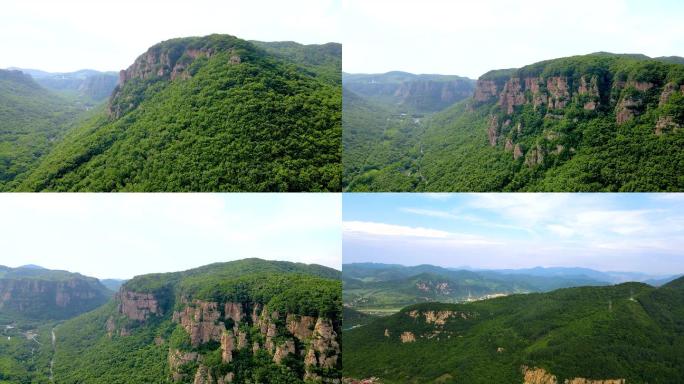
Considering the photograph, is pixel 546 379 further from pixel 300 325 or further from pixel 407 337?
pixel 300 325

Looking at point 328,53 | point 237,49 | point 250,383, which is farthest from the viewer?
point 237,49

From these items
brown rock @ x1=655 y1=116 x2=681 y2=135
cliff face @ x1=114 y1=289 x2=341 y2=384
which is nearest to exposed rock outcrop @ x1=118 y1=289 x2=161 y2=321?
cliff face @ x1=114 y1=289 x2=341 y2=384

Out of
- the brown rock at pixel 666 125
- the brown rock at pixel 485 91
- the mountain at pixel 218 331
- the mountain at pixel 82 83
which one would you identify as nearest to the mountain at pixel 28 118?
the mountain at pixel 82 83

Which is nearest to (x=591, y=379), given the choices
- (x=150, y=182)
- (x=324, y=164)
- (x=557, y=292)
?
(x=557, y=292)

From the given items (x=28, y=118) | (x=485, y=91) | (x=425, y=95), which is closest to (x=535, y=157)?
(x=485, y=91)

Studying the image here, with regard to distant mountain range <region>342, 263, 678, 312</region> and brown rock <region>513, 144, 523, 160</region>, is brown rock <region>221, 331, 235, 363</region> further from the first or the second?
brown rock <region>513, 144, 523, 160</region>

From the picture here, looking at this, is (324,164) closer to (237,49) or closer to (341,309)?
(341,309)

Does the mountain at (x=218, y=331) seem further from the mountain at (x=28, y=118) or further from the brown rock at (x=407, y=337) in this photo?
the mountain at (x=28, y=118)
